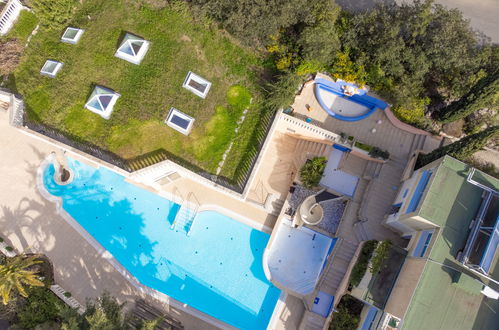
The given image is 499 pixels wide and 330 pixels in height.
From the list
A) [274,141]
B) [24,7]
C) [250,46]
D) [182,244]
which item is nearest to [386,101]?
[274,141]

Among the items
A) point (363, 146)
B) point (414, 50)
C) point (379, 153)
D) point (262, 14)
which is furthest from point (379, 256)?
point (262, 14)

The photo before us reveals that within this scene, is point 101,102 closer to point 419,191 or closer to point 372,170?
point 372,170

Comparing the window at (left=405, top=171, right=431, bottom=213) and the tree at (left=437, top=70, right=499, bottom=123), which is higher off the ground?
the tree at (left=437, top=70, right=499, bottom=123)

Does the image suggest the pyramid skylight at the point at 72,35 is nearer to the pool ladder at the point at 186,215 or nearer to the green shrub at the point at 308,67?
the pool ladder at the point at 186,215

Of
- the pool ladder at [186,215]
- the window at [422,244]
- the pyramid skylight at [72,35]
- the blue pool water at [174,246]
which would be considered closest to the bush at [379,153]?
the window at [422,244]

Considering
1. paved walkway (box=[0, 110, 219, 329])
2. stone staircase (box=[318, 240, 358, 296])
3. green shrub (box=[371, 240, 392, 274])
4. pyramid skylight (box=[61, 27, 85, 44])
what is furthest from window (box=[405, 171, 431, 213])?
pyramid skylight (box=[61, 27, 85, 44])

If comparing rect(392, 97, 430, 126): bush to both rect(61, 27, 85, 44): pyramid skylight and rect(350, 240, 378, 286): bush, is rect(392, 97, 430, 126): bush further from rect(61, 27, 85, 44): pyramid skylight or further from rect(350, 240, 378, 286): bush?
rect(61, 27, 85, 44): pyramid skylight
